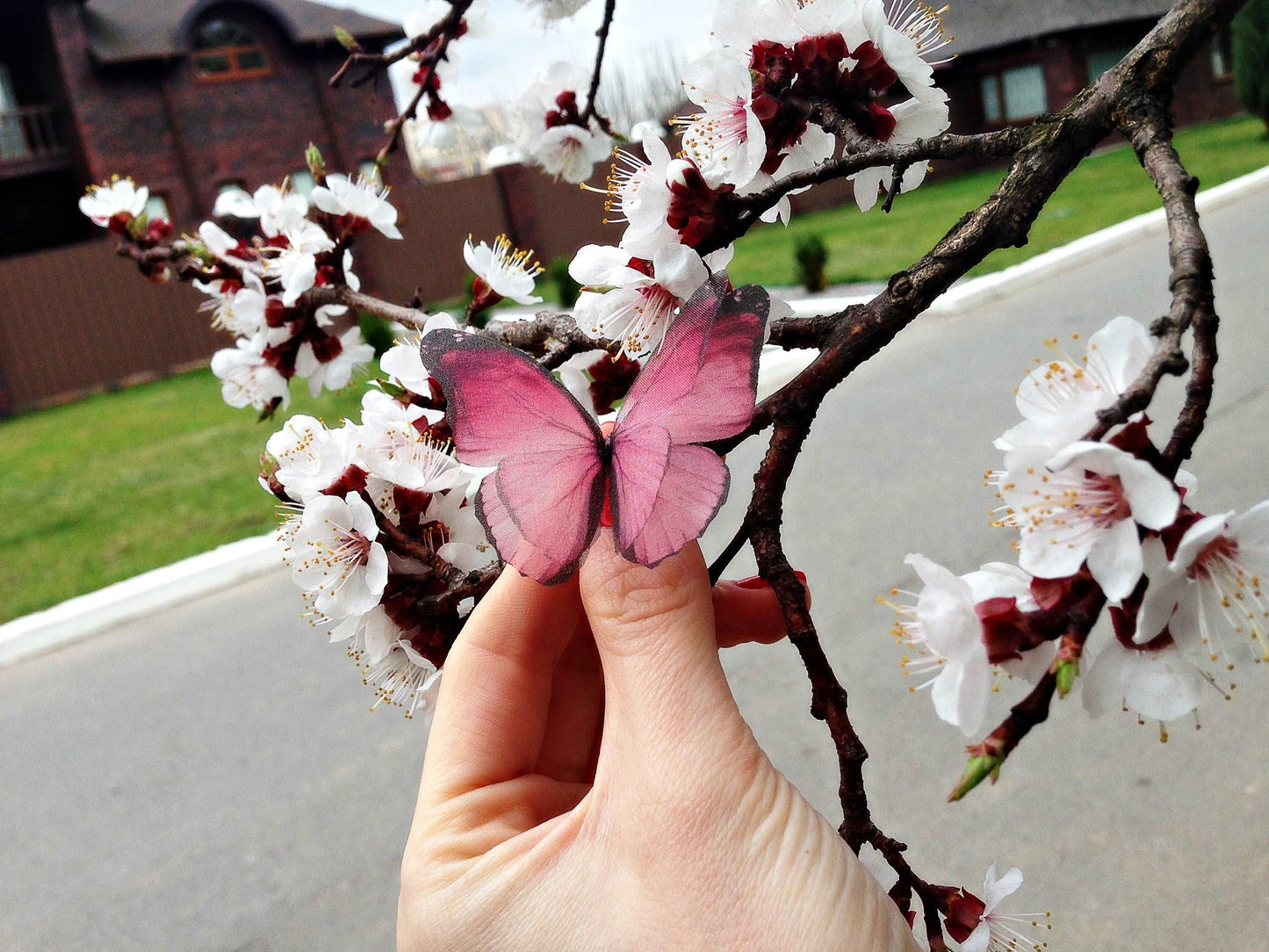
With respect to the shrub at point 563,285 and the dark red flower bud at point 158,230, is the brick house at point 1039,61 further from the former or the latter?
the dark red flower bud at point 158,230

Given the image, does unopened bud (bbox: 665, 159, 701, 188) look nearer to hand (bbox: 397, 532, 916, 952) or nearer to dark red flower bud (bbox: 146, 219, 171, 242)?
hand (bbox: 397, 532, 916, 952)

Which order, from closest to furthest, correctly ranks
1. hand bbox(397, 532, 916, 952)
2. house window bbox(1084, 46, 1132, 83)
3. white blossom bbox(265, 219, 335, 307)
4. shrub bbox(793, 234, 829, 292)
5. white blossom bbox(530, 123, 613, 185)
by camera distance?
1. hand bbox(397, 532, 916, 952)
2. white blossom bbox(265, 219, 335, 307)
3. white blossom bbox(530, 123, 613, 185)
4. shrub bbox(793, 234, 829, 292)
5. house window bbox(1084, 46, 1132, 83)


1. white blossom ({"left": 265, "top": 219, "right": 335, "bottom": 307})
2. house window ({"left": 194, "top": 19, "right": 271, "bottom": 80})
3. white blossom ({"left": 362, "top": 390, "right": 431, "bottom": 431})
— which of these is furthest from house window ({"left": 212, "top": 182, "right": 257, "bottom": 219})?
house window ({"left": 194, "top": 19, "right": 271, "bottom": 80})

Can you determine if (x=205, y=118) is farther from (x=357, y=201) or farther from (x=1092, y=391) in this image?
(x=1092, y=391)

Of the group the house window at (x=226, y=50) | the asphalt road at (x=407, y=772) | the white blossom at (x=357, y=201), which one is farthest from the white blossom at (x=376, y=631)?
the house window at (x=226, y=50)

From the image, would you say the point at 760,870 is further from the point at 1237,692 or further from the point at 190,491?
the point at 190,491

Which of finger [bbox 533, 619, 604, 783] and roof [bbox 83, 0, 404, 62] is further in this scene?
roof [bbox 83, 0, 404, 62]

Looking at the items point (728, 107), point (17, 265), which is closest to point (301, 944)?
point (728, 107)
